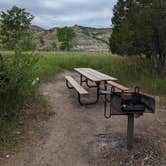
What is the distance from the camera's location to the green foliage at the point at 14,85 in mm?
4986

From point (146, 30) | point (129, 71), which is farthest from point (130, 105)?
point (129, 71)

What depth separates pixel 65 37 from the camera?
125ft

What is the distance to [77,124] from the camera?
5.38m

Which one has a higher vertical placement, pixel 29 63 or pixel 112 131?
pixel 29 63

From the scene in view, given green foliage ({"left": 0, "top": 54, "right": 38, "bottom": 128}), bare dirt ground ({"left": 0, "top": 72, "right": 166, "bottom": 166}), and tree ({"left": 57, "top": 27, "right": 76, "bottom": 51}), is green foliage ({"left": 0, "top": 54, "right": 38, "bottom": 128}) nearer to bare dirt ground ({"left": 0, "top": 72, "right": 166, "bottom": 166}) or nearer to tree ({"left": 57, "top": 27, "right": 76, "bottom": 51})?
bare dirt ground ({"left": 0, "top": 72, "right": 166, "bottom": 166})

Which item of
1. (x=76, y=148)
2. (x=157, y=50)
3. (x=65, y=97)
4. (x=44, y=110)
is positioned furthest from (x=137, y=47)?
(x=76, y=148)

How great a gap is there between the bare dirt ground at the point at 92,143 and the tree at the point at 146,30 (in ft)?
13.2

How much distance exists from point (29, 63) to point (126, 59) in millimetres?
10432

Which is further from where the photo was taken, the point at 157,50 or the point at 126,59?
the point at 126,59

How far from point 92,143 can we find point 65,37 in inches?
1349

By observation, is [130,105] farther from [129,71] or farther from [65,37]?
[65,37]

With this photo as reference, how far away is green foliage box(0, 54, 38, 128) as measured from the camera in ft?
16.4

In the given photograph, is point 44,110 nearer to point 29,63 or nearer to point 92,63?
point 29,63

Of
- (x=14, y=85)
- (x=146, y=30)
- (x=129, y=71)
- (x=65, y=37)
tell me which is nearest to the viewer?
(x=14, y=85)
